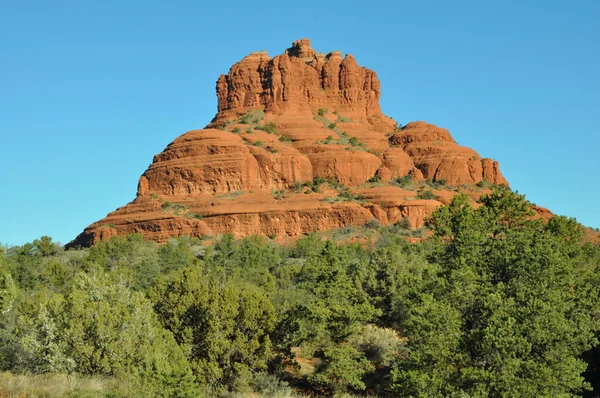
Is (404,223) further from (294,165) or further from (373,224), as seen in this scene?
(294,165)

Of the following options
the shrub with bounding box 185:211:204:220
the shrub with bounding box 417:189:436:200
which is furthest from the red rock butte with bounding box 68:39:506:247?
the shrub with bounding box 417:189:436:200

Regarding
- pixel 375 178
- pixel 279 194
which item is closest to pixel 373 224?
pixel 375 178

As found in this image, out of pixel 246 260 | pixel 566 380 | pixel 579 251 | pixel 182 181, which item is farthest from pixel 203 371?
pixel 182 181

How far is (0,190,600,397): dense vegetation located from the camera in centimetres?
2738

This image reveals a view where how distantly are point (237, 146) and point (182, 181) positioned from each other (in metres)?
9.79

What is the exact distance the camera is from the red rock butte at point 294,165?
111 metres

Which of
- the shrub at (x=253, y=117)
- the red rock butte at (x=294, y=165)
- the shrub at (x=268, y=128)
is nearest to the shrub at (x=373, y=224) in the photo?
the red rock butte at (x=294, y=165)

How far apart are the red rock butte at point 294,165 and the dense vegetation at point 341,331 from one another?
6294 cm

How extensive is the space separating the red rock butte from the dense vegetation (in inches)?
2478

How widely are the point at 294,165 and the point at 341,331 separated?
275 ft

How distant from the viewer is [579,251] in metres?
51.0

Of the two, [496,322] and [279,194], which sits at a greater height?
[279,194]

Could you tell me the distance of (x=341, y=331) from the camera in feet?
129

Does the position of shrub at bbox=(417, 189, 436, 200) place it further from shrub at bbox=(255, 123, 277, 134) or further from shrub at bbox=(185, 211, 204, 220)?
shrub at bbox=(185, 211, 204, 220)
